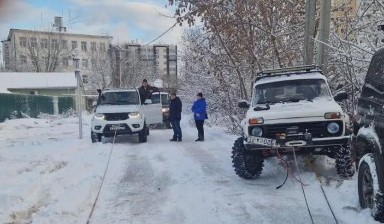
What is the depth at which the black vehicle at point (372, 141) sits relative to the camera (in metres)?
5.58

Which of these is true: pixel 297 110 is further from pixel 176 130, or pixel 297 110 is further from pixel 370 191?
pixel 176 130

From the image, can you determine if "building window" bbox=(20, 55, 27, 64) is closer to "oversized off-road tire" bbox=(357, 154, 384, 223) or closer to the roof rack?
the roof rack

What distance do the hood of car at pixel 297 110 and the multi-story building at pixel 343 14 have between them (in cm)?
522

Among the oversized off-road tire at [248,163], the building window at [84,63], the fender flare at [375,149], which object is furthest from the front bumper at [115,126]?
the building window at [84,63]

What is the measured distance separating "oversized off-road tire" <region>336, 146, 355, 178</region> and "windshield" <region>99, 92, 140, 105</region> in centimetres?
943

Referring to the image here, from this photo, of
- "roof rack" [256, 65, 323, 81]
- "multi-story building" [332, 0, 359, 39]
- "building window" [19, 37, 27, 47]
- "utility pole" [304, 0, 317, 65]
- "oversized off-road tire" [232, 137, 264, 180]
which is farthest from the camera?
"building window" [19, 37, 27, 47]

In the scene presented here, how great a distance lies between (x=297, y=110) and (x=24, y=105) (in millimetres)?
32343

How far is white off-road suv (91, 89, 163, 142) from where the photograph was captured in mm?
15617

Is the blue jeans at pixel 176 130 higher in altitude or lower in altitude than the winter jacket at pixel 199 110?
lower

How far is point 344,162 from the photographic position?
841cm

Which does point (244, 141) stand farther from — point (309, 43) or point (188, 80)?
point (188, 80)

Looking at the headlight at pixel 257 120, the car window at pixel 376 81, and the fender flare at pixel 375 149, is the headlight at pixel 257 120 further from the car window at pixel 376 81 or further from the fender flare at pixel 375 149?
the fender flare at pixel 375 149

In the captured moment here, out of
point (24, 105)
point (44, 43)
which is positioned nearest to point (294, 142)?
point (24, 105)

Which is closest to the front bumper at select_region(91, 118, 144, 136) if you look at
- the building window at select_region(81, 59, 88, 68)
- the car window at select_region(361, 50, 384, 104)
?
the car window at select_region(361, 50, 384, 104)
